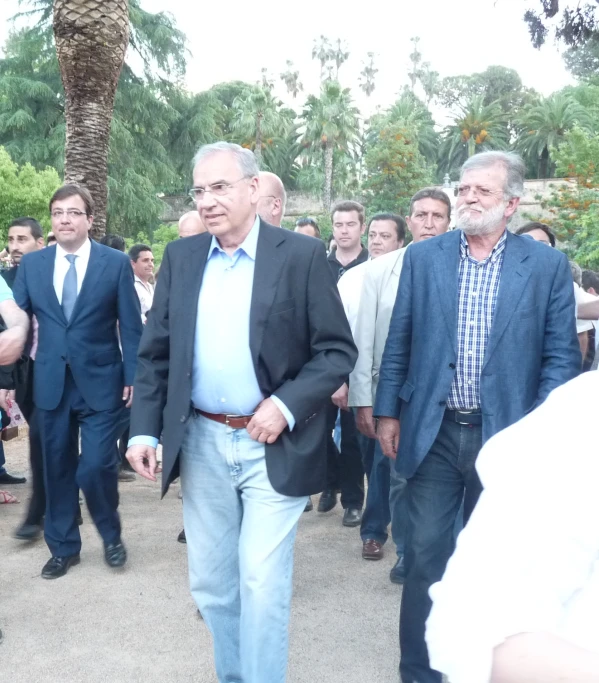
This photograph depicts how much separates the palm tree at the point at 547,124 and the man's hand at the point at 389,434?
47.5 m

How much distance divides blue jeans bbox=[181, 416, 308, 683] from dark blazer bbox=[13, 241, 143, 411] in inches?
69.7

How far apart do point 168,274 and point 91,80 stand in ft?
22.3

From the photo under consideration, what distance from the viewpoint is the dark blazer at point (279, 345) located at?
9.59 ft

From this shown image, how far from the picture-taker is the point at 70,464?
4824 mm

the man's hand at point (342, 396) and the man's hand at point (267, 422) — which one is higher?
the man's hand at point (267, 422)

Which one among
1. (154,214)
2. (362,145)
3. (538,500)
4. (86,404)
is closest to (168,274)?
(86,404)

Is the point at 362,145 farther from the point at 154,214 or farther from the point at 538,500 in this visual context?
the point at 538,500

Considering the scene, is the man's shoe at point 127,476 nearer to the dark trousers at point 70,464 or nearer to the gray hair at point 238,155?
the dark trousers at point 70,464

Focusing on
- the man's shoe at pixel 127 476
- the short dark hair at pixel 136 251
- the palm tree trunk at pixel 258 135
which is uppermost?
A: the palm tree trunk at pixel 258 135

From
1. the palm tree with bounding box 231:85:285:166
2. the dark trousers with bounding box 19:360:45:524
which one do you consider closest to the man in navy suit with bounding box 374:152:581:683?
the dark trousers with bounding box 19:360:45:524

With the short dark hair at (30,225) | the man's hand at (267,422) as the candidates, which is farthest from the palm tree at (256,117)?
the man's hand at (267,422)

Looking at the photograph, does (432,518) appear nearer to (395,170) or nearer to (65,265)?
(65,265)

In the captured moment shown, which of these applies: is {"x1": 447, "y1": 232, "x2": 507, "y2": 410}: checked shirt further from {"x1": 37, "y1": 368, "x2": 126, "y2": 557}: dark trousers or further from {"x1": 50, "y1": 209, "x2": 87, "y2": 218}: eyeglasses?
{"x1": 50, "y1": 209, "x2": 87, "y2": 218}: eyeglasses

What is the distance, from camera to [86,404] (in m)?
4.74
